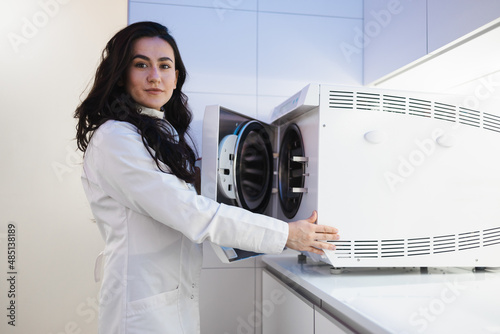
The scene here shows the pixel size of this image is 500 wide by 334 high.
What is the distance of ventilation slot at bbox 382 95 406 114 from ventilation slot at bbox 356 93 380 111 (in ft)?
0.11

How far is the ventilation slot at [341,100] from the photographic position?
158 cm

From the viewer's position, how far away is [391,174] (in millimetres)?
1603

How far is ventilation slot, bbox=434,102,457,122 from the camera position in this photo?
1.64m

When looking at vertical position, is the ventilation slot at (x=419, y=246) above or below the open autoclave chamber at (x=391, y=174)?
below

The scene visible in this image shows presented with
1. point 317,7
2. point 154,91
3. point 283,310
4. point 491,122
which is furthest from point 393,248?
point 317,7

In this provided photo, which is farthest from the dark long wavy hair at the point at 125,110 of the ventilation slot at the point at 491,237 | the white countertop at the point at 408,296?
the ventilation slot at the point at 491,237

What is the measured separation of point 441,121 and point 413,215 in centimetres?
38

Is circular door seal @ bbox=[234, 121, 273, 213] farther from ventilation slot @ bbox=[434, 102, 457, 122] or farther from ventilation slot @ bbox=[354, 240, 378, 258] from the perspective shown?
ventilation slot @ bbox=[434, 102, 457, 122]

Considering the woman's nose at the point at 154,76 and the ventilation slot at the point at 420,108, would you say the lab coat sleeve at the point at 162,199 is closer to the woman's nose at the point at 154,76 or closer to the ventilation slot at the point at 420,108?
the woman's nose at the point at 154,76

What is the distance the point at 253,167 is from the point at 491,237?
1010 millimetres

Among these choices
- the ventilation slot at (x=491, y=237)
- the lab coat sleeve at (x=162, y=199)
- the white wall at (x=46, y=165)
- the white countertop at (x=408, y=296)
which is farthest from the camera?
the white wall at (x=46, y=165)

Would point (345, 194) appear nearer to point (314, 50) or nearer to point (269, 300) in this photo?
point (269, 300)

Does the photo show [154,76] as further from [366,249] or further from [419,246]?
[419,246]

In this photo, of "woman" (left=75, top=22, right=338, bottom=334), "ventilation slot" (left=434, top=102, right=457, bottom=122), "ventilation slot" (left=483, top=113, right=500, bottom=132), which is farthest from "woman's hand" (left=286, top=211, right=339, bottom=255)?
"ventilation slot" (left=483, top=113, right=500, bottom=132)
